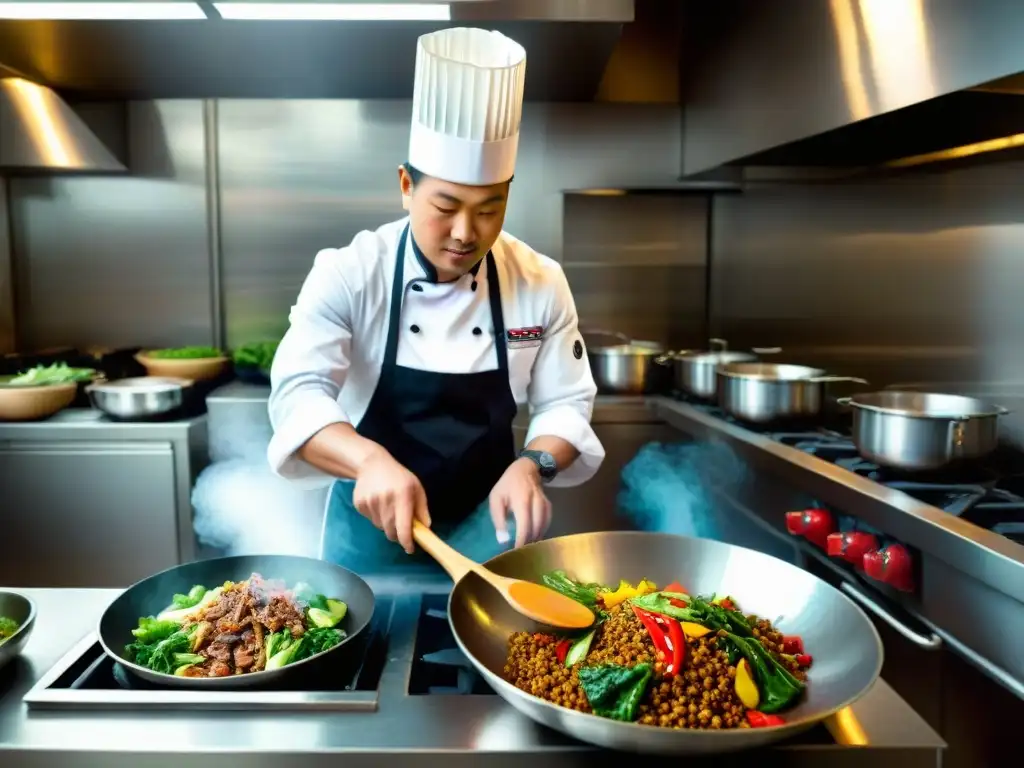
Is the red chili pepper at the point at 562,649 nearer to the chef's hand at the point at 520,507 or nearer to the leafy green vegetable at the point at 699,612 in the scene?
the leafy green vegetable at the point at 699,612

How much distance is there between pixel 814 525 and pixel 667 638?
1.17 m

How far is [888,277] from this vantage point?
108 inches

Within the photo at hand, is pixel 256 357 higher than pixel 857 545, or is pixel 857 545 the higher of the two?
pixel 256 357

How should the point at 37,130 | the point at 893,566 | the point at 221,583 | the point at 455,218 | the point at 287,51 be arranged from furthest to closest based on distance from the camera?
the point at 37,130 < the point at 287,51 < the point at 893,566 < the point at 455,218 < the point at 221,583

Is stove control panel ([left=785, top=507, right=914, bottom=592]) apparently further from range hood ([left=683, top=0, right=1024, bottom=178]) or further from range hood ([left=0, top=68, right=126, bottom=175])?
range hood ([left=0, top=68, right=126, bottom=175])

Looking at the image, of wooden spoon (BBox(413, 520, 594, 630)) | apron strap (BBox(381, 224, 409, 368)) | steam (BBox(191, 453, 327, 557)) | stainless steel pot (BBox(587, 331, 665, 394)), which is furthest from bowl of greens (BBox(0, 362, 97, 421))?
wooden spoon (BBox(413, 520, 594, 630))

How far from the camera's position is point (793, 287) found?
3.30 meters

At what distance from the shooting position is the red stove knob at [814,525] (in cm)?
199

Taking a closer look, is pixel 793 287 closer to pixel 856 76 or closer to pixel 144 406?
pixel 856 76

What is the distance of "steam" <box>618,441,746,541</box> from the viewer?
9.77ft

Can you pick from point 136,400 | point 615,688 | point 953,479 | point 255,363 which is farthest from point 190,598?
point 255,363

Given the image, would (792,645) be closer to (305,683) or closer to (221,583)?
(305,683)

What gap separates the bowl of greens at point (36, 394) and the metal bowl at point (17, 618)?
2172 millimetres

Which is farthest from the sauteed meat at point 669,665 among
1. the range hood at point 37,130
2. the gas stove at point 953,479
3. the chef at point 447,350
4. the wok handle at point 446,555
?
the range hood at point 37,130
